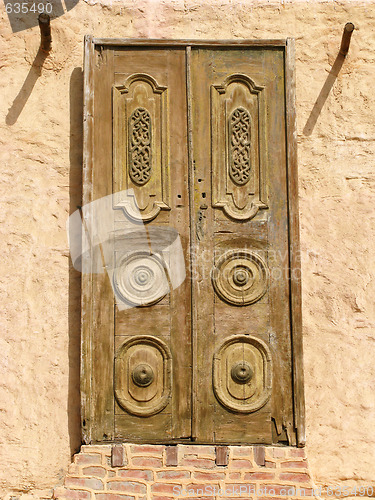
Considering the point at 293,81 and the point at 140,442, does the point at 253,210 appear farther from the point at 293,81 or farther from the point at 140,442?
the point at 140,442

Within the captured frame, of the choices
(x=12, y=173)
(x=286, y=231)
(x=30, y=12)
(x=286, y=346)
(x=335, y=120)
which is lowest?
(x=286, y=346)

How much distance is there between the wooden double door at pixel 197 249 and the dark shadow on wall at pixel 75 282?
6.6 inches

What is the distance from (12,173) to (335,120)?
7.83 ft

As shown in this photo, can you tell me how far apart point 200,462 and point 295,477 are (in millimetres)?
627

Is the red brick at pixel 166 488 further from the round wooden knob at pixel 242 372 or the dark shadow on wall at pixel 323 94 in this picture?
the dark shadow on wall at pixel 323 94

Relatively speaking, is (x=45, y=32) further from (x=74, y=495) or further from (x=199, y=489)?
(x=199, y=489)

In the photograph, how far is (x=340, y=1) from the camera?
16.6 ft

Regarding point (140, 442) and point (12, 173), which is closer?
point (140, 442)

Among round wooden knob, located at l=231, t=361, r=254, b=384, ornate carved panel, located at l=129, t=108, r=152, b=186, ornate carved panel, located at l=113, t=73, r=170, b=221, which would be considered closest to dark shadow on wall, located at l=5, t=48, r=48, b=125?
ornate carved panel, located at l=113, t=73, r=170, b=221

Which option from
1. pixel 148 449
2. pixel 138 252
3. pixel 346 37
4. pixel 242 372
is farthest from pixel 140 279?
pixel 346 37

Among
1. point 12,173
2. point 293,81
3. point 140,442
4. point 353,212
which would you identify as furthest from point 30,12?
point 140,442

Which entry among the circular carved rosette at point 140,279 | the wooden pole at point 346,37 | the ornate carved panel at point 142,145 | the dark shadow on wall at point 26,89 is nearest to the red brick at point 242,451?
the circular carved rosette at point 140,279

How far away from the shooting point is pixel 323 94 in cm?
494

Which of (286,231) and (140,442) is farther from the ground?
(286,231)
